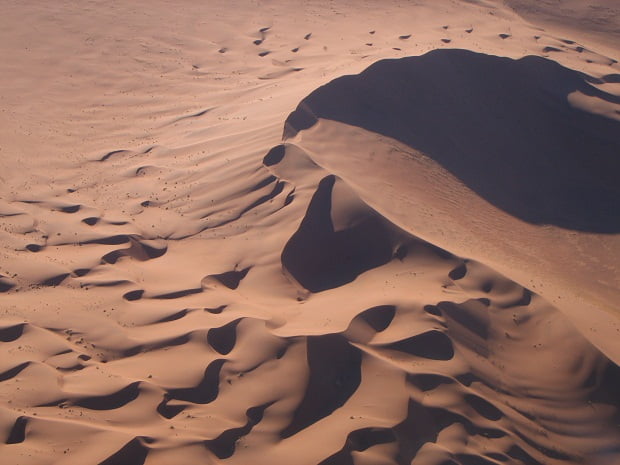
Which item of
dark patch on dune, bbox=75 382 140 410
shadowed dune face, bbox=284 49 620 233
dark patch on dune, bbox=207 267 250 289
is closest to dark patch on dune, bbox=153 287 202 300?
dark patch on dune, bbox=207 267 250 289

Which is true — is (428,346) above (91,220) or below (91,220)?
above

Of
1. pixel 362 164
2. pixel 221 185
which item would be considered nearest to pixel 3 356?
pixel 221 185

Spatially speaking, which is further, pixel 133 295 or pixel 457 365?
pixel 133 295

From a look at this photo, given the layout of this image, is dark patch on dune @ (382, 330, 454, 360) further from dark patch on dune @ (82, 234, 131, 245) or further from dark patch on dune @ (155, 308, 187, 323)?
dark patch on dune @ (82, 234, 131, 245)

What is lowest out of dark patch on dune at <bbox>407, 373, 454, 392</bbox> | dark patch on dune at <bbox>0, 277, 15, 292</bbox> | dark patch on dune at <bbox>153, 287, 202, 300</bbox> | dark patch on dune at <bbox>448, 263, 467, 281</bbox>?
dark patch on dune at <bbox>0, 277, 15, 292</bbox>

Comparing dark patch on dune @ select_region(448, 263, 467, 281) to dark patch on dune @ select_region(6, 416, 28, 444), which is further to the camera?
dark patch on dune @ select_region(448, 263, 467, 281)

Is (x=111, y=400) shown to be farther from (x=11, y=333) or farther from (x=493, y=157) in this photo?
(x=493, y=157)

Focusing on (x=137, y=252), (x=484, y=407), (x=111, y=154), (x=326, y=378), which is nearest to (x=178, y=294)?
(x=137, y=252)
